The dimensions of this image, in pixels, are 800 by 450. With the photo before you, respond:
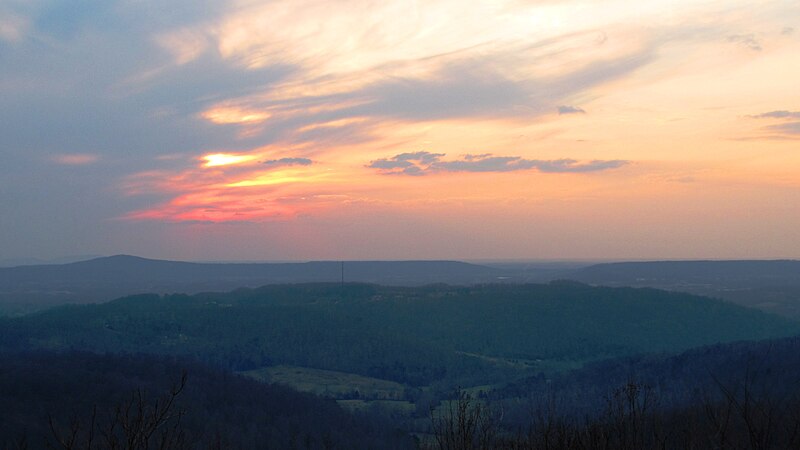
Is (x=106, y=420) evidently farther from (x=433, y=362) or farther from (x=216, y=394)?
(x=433, y=362)

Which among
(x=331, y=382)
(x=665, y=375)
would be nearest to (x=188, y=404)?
(x=331, y=382)

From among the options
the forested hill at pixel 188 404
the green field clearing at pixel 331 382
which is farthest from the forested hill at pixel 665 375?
the green field clearing at pixel 331 382

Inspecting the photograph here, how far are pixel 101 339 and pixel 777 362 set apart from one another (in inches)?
6585

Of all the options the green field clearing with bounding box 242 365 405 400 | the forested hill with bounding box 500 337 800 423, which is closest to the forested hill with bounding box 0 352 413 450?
the forested hill with bounding box 500 337 800 423

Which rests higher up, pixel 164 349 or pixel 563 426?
pixel 563 426

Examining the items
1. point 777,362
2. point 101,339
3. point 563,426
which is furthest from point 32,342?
point 563,426

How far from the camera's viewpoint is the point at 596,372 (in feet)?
500

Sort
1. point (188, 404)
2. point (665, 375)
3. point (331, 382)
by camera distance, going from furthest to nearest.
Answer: point (331, 382)
point (665, 375)
point (188, 404)

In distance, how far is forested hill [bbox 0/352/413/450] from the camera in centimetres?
8025

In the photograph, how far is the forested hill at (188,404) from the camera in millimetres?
80250

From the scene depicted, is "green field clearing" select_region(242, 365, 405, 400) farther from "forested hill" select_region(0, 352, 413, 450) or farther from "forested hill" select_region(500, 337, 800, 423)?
"forested hill" select_region(0, 352, 413, 450)

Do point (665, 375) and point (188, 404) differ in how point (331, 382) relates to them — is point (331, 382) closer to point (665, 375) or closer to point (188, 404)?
point (188, 404)

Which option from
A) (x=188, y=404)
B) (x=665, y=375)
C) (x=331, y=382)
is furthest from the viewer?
(x=331, y=382)

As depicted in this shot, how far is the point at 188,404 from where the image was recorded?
101 metres
